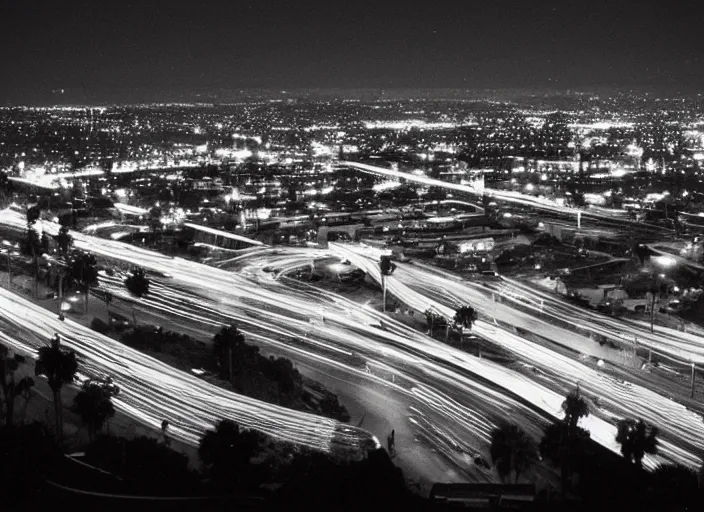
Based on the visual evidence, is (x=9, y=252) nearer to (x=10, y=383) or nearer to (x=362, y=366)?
(x=10, y=383)

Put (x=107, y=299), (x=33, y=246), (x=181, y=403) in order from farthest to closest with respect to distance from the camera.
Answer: (x=33, y=246)
(x=107, y=299)
(x=181, y=403)

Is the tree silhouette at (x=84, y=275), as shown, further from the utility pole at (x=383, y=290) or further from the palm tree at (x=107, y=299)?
the utility pole at (x=383, y=290)

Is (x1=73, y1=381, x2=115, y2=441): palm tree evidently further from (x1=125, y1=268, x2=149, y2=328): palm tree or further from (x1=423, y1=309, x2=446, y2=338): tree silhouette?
(x1=423, y1=309, x2=446, y2=338): tree silhouette

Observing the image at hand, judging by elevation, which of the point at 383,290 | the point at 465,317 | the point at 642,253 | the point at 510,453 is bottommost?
the point at 642,253

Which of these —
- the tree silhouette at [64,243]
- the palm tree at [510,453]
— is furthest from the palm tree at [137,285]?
the palm tree at [510,453]

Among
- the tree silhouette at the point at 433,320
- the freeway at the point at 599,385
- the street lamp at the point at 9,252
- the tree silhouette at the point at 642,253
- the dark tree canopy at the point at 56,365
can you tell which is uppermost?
the dark tree canopy at the point at 56,365

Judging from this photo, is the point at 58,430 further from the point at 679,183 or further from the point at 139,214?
the point at 679,183

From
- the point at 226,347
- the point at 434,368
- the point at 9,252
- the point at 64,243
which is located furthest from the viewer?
the point at 9,252

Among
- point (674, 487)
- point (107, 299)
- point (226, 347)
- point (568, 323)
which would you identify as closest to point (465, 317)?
point (568, 323)
